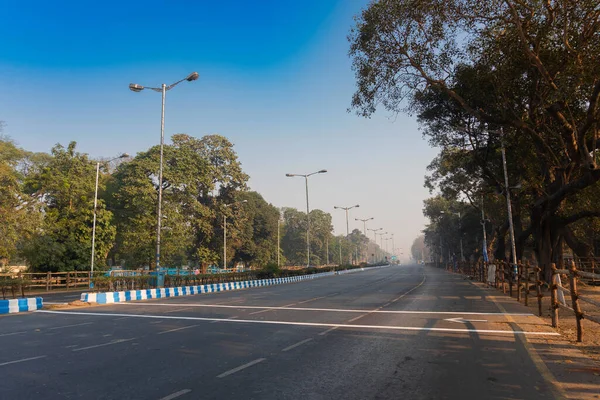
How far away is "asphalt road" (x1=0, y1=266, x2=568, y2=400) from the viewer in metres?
5.30

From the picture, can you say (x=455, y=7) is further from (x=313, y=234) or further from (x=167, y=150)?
(x=313, y=234)

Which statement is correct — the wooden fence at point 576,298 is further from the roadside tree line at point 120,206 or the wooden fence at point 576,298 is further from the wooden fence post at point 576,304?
the roadside tree line at point 120,206

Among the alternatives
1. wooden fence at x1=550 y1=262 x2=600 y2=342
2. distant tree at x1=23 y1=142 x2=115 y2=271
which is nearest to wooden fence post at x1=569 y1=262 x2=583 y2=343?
wooden fence at x1=550 y1=262 x2=600 y2=342

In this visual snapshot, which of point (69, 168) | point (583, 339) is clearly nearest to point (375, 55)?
point (583, 339)

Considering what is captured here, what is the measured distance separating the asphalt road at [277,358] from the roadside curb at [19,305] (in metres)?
5.30

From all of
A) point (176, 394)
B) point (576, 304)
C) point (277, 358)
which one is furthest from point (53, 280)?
point (576, 304)

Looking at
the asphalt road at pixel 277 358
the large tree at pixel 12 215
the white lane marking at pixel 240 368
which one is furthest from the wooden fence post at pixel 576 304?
the large tree at pixel 12 215

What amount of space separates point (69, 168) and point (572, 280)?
4431 cm

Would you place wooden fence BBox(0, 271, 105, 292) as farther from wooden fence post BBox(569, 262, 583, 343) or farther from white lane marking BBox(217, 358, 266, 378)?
wooden fence post BBox(569, 262, 583, 343)

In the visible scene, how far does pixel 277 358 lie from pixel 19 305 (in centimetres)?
1602

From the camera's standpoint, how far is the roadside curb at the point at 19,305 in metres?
17.0

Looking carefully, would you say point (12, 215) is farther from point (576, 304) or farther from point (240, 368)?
point (576, 304)

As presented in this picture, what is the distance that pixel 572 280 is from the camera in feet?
30.0

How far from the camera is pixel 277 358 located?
7.08 m
